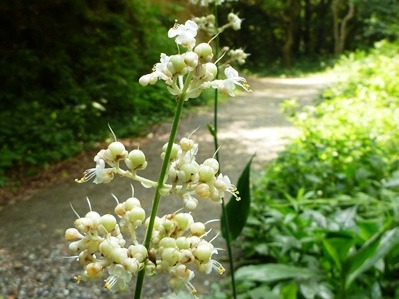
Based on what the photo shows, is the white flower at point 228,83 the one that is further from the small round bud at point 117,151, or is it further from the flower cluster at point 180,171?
the small round bud at point 117,151

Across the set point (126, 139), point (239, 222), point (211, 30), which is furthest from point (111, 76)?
point (239, 222)

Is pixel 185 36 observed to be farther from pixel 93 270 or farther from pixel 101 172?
pixel 93 270

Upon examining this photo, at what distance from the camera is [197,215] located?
4902 mm

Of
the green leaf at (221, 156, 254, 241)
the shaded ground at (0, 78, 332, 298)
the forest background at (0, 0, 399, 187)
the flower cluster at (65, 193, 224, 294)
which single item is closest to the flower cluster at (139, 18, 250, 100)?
the flower cluster at (65, 193, 224, 294)

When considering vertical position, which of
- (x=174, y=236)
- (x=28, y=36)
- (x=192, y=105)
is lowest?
(x=192, y=105)

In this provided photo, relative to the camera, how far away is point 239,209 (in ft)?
Answer: 6.58

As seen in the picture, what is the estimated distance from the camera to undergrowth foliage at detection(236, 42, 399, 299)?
7.92 feet

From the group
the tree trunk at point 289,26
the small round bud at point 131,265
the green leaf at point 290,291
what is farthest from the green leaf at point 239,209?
the tree trunk at point 289,26

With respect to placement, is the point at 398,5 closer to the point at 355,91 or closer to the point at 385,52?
the point at 385,52

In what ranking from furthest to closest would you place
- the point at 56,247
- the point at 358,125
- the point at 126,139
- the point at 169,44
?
the point at 169,44
the point at 126,139
the point at 358,125
the point at 56,247

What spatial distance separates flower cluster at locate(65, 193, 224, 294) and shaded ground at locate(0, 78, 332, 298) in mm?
1112

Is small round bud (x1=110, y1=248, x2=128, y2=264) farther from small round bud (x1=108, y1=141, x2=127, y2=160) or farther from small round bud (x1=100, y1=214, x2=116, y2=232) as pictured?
small round bud (x1=108, y1=141, x2=127, y2=160)

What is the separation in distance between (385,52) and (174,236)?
13.8m

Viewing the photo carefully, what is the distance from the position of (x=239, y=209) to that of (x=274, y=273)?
0.62 m
